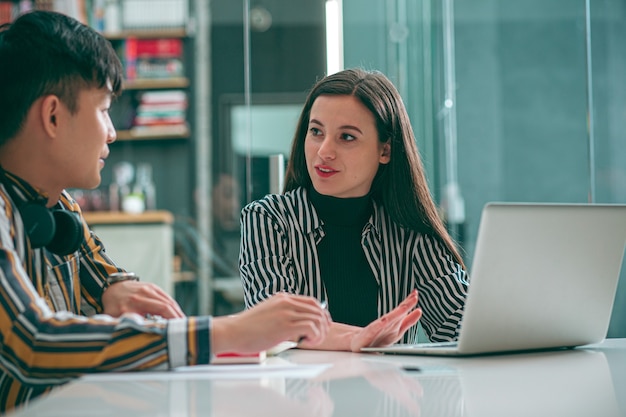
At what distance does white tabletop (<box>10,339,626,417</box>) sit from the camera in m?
0.74

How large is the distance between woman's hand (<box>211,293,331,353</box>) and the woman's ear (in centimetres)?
97

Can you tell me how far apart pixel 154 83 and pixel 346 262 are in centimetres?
389

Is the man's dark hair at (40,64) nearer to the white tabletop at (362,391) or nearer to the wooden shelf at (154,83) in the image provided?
the white tabletop at (362,391)

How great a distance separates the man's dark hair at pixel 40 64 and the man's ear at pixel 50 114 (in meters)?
0.01

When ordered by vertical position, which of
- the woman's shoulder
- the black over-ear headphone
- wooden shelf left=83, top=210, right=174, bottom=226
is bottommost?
wooden shelf left=83, top=210, right=174, bottom=226

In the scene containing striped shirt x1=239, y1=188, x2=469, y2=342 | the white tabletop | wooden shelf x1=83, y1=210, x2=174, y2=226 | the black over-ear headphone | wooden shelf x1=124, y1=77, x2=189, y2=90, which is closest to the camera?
the white tabletop

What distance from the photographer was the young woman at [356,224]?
66.1 inches

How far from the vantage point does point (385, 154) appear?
1878mm

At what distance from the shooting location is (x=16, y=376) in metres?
0.90

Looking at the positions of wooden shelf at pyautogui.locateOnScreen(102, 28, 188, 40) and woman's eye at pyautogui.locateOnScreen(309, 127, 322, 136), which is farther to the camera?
wooden shelf at pyautogui.locateOnScreen(102, 28, 188, 40)

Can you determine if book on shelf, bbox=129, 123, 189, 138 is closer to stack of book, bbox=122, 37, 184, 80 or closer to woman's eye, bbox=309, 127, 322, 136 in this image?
stack of book, bbox=122, 37, 184, 80

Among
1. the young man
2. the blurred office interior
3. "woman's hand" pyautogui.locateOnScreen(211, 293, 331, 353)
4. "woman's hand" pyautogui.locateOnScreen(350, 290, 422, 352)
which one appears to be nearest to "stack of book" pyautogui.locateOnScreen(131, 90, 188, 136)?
the blurred office interior

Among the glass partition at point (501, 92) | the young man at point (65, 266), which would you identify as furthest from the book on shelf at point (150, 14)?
the young man at point (65, 266)

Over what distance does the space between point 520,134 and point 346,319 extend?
1617 millimetres
